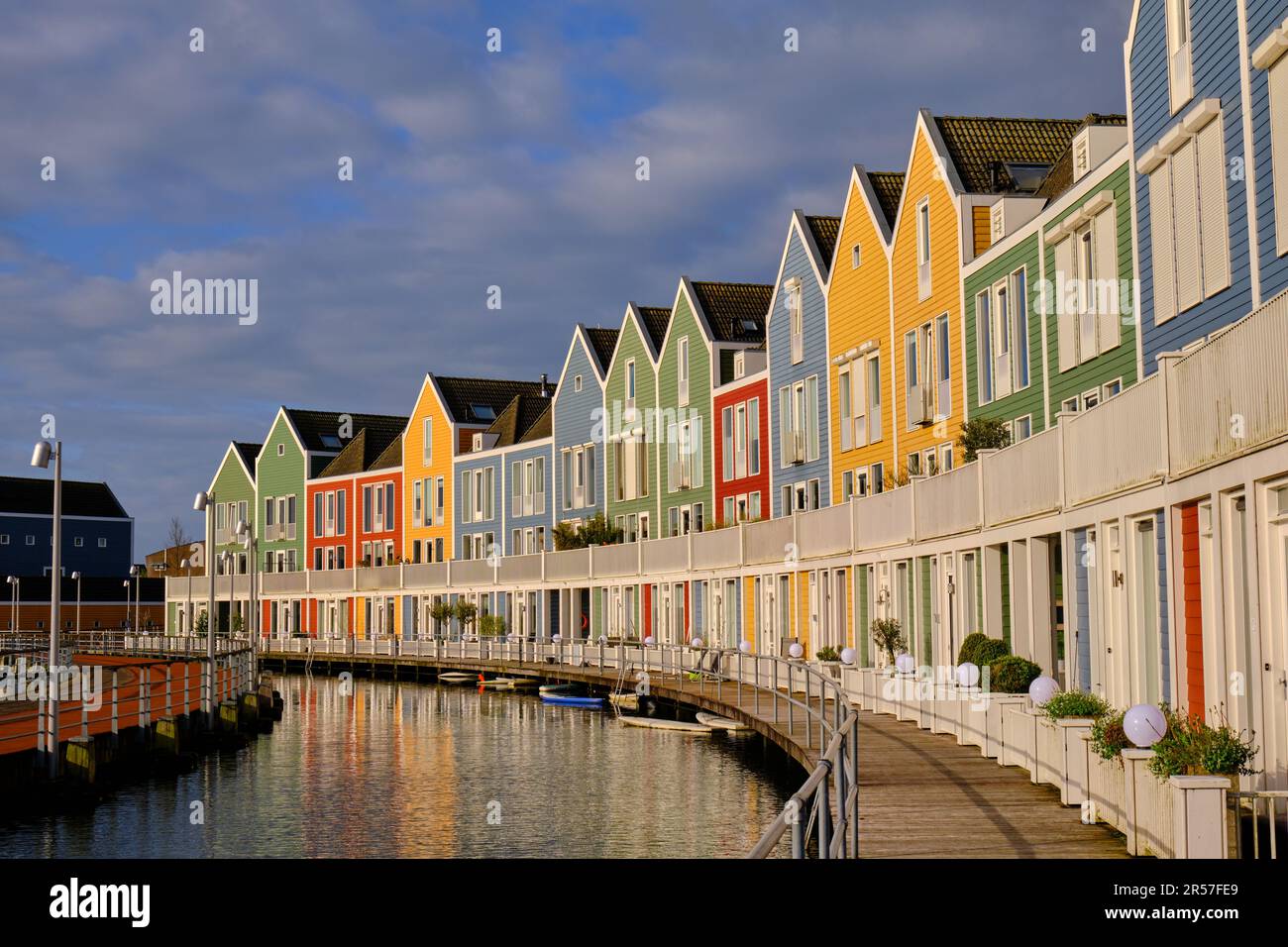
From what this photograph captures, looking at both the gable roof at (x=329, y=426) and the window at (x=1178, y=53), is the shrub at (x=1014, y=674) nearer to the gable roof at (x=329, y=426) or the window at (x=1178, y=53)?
the window at (x=1178, y=53)

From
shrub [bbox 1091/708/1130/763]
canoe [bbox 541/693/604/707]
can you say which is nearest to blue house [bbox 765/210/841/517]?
canoe [bbox 541/693/604/707]

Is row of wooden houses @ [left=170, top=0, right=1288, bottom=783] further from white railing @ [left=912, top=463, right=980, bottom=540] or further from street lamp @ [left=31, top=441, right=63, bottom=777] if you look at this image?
street lamp @ [left=31, top=441, right=63, bottom=777]

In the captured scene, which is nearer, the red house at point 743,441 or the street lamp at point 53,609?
the street lamp at point 53,609

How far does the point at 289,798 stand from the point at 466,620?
42109 millimetres

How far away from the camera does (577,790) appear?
98.7ft

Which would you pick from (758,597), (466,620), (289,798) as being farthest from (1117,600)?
(466,620)

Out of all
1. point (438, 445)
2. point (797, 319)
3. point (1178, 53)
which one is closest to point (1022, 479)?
point (1178, 53)

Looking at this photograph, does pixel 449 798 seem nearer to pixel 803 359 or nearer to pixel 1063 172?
pixel 1063 172

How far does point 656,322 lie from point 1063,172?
2981cm

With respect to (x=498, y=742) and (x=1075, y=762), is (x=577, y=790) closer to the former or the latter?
(x=498, y=742)

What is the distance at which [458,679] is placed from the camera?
6406cm

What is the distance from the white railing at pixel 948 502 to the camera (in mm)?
28984

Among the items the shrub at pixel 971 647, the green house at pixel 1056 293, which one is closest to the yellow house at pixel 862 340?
the green house at pixel 1056 293

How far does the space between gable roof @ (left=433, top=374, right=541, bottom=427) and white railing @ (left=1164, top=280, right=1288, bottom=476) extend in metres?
64.6
